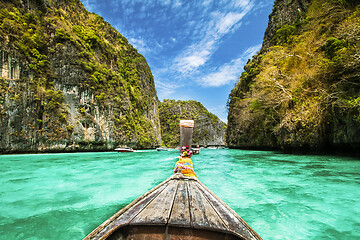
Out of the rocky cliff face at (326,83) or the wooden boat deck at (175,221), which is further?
the rocky cliff face at (326,83)

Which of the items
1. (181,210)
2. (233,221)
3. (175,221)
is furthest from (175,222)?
(233,221)

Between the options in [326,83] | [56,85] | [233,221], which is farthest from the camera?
→ [56,85]

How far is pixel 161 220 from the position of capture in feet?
4.44

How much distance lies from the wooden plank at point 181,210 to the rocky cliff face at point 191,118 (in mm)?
62244

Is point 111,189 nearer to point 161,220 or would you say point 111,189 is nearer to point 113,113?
point 161,220

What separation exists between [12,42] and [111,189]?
24231mm

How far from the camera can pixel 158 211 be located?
61.2 inches

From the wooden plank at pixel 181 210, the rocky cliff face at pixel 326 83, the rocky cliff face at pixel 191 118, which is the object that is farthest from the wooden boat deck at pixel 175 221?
the rocky cliff face at pixel 191 118

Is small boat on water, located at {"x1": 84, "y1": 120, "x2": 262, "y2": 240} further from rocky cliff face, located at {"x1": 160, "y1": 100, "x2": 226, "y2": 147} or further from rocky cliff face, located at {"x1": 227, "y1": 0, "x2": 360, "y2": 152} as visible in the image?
rocky cliff face, located at {"x1": 160, "y1": 100, "x2": 226, "y2": 147}

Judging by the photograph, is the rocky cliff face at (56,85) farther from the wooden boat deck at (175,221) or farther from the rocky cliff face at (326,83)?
the rocky cliff face at (326,83)

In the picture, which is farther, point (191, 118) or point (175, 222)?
point (191, 118)

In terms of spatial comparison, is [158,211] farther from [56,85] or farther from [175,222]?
[56,85]

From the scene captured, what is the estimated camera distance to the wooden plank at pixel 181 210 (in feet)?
4.31

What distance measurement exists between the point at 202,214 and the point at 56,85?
27342 mm
